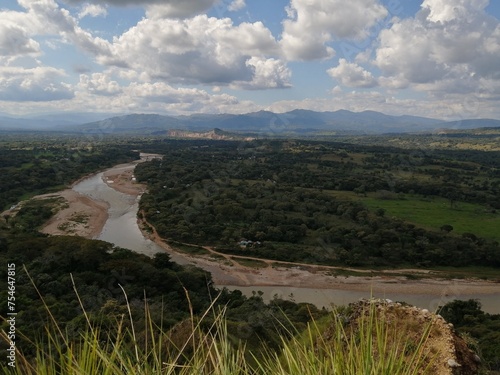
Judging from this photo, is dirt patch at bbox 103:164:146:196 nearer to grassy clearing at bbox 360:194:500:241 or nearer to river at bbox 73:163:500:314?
river at bbox 73:163:500:314

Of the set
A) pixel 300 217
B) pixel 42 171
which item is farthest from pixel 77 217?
pixel 42 171

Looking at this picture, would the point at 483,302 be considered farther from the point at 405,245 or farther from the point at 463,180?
the point at 463,180

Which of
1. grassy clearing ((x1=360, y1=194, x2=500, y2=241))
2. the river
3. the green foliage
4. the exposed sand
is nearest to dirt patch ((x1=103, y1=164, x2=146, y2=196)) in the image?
the river

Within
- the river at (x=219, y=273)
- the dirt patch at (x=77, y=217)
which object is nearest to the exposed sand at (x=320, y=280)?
the river at (x=219, y=273)

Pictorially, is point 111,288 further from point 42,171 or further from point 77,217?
point 42,171

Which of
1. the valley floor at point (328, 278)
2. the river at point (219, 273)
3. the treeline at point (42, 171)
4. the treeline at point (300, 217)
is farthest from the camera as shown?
the treeline at point (42, 171)

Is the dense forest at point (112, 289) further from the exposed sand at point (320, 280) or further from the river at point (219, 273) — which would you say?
the exposed sand at point (320, 280)
